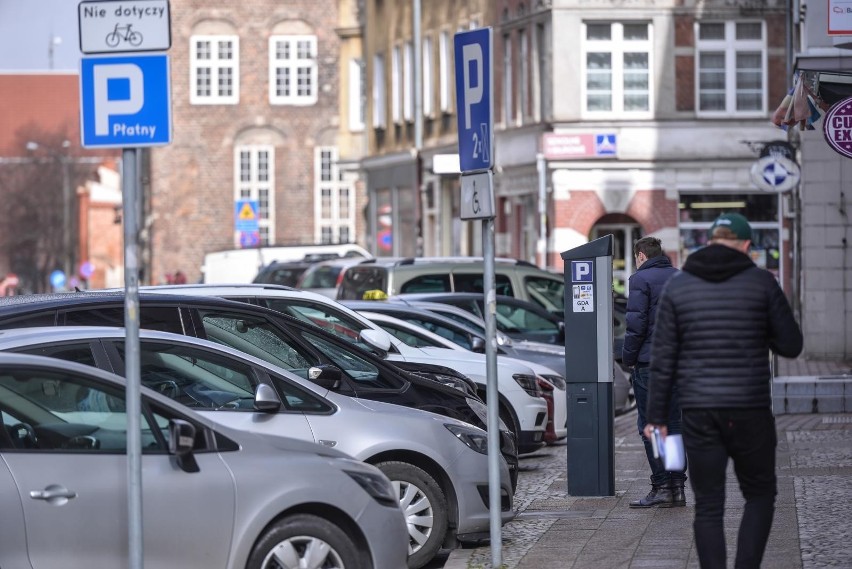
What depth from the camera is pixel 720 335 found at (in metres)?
8.07

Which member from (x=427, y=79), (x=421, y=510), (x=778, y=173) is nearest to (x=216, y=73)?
(x=427, y=79)

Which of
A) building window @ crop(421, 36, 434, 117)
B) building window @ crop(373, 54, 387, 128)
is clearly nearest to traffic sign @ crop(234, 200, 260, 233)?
building window @ crop(373, 54, 387, 128)

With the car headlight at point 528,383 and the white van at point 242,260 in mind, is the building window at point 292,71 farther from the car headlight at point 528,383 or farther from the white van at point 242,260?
the car headlight at point 528,383

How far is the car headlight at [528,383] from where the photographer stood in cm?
1603

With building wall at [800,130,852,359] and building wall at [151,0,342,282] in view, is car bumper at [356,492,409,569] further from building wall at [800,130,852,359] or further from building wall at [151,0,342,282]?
building wall at [151,0,342,282]

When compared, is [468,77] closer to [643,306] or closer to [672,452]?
[672,452]

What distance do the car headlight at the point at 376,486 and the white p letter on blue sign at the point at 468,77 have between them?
2.26m

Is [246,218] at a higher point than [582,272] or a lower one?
A: higher

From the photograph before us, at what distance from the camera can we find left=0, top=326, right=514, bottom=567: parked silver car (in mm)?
9367

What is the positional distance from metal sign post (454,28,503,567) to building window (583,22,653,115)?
97.2 ft

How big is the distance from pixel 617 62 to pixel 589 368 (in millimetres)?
26781

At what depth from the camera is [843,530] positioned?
10688 millimetres

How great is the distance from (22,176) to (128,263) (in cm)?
8845

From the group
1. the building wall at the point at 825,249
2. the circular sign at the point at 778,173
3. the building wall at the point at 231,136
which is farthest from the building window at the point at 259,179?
the circular sign at the point at 778,173
